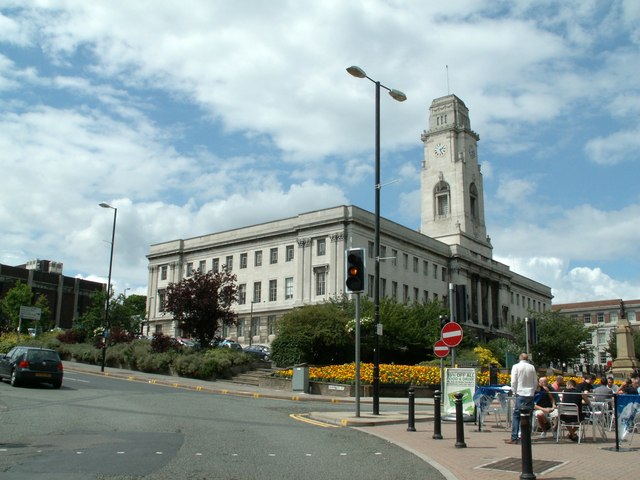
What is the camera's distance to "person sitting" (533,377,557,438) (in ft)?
43.1

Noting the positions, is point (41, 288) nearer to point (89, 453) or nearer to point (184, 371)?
point (184, 371)

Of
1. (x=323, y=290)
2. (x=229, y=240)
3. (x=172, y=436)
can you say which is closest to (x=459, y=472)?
(x=172, y=436)

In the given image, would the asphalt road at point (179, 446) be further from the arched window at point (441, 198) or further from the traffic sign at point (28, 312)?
the arched window at point (441, 198)

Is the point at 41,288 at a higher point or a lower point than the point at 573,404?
higher

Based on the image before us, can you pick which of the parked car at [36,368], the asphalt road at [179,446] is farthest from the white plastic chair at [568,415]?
the parked car at [36,368]

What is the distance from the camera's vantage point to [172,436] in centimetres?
1196

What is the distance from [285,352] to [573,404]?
26600 millimetres

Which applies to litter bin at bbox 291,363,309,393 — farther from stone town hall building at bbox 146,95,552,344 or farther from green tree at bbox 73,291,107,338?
stone town hall building at bbox 146,95,552,344

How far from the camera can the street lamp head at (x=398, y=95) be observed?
1819cm

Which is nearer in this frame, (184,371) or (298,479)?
(298,479)

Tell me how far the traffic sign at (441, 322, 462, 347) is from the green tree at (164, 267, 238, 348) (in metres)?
25.9

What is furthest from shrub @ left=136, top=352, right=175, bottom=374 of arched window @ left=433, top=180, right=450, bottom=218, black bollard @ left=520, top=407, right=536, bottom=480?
arched window @ left=433, top=180, right=450, bottom=218

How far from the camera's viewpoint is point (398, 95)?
59.9ft

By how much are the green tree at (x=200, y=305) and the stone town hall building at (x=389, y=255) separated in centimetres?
2098
